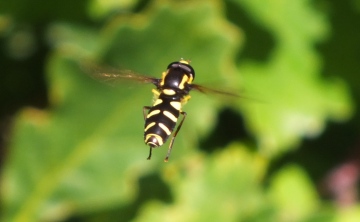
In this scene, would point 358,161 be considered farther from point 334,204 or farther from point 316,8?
point 316,8

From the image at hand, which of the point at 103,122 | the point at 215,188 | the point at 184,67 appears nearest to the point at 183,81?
the point at 184,67

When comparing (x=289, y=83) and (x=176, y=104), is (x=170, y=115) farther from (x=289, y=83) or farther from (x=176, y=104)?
(x=289, y=83)

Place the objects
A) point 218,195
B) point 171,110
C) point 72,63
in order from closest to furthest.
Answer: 1. point 171,110
2. point 72,63
3. point 218,195

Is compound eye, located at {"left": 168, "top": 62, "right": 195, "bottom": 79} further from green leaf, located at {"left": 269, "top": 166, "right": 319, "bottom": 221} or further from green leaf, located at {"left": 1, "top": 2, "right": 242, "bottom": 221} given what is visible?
green leaf, located at {"left": 269, "top": 166, "right": 319, "bottom": 221}

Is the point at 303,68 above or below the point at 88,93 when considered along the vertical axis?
above

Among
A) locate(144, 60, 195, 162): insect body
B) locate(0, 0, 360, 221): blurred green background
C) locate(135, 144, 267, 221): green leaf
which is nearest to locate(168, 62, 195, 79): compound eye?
locate(144, 60, 195, 162): insect body

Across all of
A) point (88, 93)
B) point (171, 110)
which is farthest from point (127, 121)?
point (171, 110)

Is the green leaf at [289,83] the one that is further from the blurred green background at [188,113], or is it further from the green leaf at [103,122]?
the green leaf at [103,122]

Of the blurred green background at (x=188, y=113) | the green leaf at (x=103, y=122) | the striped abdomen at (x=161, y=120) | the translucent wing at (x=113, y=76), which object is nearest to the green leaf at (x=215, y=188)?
the blurred green background at (x=188, y=113)
